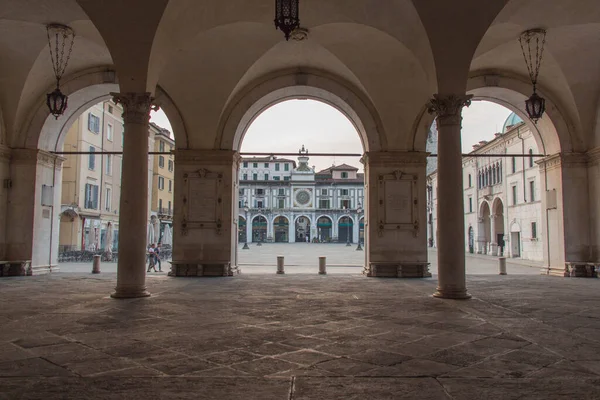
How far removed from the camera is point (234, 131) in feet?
51.3

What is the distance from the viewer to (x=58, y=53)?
13.9m

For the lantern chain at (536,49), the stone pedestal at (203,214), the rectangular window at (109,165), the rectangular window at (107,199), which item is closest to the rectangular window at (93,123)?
the rectangular window at (109,165)

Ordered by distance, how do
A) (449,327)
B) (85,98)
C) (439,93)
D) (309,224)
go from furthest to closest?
(309,224)
(85,98)
(439,93)
(449,327)

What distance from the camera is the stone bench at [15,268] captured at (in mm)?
14891

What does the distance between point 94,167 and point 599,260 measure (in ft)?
108

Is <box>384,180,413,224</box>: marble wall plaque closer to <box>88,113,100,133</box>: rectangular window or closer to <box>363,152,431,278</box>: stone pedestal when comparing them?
<box>363,152,431,278</box>: stone pedestal

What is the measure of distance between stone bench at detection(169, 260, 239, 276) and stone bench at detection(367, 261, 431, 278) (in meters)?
4.77

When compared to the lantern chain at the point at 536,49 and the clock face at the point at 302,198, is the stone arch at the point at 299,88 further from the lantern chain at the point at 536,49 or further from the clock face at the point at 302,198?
the clock face at the point at 302,198

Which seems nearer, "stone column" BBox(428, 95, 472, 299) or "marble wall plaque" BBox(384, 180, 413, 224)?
"stone column" BBox(428, 95, 472, 299)

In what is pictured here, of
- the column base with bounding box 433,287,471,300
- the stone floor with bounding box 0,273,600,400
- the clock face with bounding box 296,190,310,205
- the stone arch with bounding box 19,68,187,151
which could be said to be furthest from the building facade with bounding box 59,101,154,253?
the clock face with bounding box 296,190,310,205

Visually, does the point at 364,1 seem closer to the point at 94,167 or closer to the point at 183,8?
the point at 183,8

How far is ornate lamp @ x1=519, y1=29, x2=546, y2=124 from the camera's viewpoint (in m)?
11.9

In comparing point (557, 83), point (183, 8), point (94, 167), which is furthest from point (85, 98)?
point (94, 167)

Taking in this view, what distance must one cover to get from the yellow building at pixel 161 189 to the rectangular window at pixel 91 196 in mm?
9598
